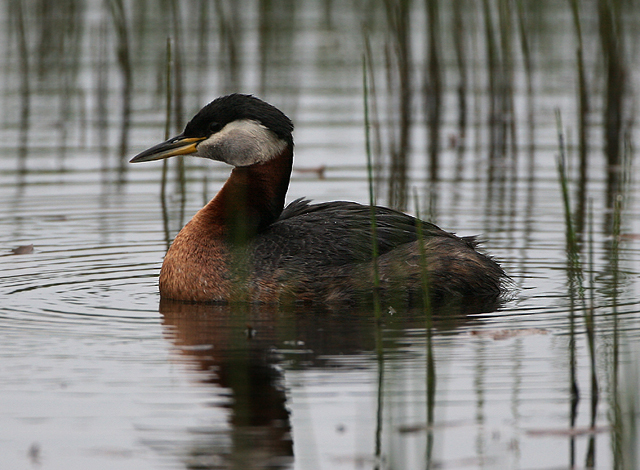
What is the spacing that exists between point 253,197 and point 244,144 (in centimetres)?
36

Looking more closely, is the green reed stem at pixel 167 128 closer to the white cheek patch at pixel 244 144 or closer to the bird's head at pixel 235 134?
the bird's head at pixel 235 134

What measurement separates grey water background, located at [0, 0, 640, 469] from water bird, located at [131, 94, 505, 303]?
0.19m

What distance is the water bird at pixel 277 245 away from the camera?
7223 mm

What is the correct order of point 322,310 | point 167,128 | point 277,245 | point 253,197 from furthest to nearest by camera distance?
point 167,128 < point 253,197 < point 277,245 < point 322,310

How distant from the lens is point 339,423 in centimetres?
496

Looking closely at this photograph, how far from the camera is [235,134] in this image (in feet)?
24.9

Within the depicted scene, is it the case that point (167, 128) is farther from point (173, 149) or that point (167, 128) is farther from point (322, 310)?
point (322, 310)

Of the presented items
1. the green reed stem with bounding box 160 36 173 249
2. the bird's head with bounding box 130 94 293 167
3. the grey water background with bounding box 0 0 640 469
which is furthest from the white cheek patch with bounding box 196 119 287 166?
the green reed stem with bounding box 160 36 173 249

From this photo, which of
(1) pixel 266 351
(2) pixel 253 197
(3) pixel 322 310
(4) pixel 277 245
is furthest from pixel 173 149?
(1) pixel 266 351

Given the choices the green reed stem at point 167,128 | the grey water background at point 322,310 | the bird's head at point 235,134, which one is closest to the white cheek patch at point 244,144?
the bird's head at point 235,134

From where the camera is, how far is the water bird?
7.22 metres

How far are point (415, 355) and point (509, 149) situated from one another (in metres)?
7.43

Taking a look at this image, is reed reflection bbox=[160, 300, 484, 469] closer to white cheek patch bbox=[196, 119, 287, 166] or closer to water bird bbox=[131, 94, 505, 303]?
water bird bbox=[131, 94, 505, 303]

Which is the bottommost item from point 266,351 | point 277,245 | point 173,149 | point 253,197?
point 266,351
